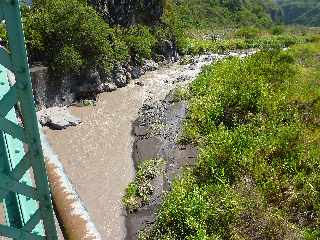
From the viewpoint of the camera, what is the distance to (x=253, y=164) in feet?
40.1

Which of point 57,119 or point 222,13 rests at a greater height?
point 57,119

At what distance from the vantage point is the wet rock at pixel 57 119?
1825cm

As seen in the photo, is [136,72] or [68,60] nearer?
[68,60]

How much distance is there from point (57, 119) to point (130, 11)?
1210 centimetres

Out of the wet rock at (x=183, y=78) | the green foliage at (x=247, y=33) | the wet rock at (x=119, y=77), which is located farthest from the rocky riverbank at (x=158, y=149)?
the green foliage at (x=247, y=33)

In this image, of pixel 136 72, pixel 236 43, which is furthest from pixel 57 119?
pixel 236 43

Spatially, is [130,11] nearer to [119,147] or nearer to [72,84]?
[72,84]

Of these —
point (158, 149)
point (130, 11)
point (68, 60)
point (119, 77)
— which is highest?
point (130, 11)

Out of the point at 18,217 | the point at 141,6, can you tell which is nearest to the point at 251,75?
the point at 141,6

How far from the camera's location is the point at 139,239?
1084 centimetres

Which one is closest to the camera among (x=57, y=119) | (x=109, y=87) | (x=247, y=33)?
(x=57, y=119)

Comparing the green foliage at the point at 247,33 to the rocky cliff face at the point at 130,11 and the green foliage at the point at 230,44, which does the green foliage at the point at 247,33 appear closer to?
the green foliage at the point at 230,44

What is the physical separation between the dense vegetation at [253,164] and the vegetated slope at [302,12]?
95.7 metres

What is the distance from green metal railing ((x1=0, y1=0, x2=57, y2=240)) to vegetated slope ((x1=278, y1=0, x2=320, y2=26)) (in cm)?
11157
